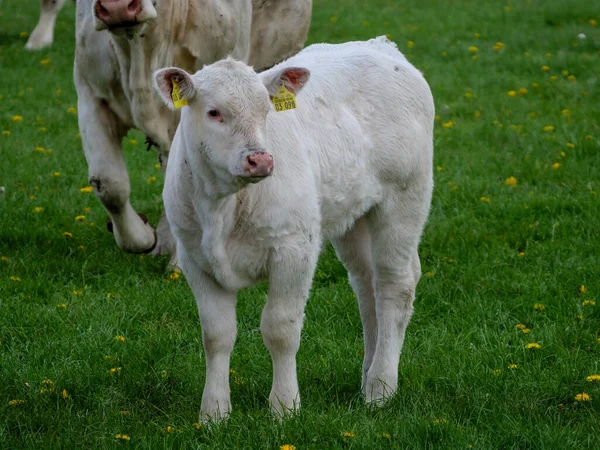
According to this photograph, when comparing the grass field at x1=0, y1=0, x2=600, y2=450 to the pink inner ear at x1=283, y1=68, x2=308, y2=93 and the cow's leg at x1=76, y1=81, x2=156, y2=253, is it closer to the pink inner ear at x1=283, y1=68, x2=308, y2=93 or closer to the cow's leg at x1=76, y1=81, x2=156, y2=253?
the cow's leg at x1=76, y1=81, x2=156, y2=253

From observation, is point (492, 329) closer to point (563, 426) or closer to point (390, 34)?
point (563, 426)

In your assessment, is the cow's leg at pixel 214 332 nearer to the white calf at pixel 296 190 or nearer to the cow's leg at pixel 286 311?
the white calf at pixel 296 190

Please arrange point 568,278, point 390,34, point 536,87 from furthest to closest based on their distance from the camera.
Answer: point 390,34 → point 536,87 → point 568,278

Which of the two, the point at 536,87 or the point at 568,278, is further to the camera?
the point at 536,87

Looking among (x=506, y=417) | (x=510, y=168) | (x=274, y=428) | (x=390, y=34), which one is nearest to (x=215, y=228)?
(x=274, y=428)

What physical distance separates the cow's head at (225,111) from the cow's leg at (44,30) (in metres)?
11.5

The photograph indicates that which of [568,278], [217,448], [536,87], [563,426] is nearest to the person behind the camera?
[217,448]

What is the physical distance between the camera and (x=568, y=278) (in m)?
6.40

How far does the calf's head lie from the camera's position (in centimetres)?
552

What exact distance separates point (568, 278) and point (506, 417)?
2.20 meters

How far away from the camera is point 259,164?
385cm

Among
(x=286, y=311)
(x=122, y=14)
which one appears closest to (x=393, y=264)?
(x=286, y=311)

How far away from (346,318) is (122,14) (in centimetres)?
214

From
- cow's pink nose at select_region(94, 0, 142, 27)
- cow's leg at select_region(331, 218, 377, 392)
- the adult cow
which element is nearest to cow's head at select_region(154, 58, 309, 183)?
cow's leg at select_region(331, 218, 377, 392)
